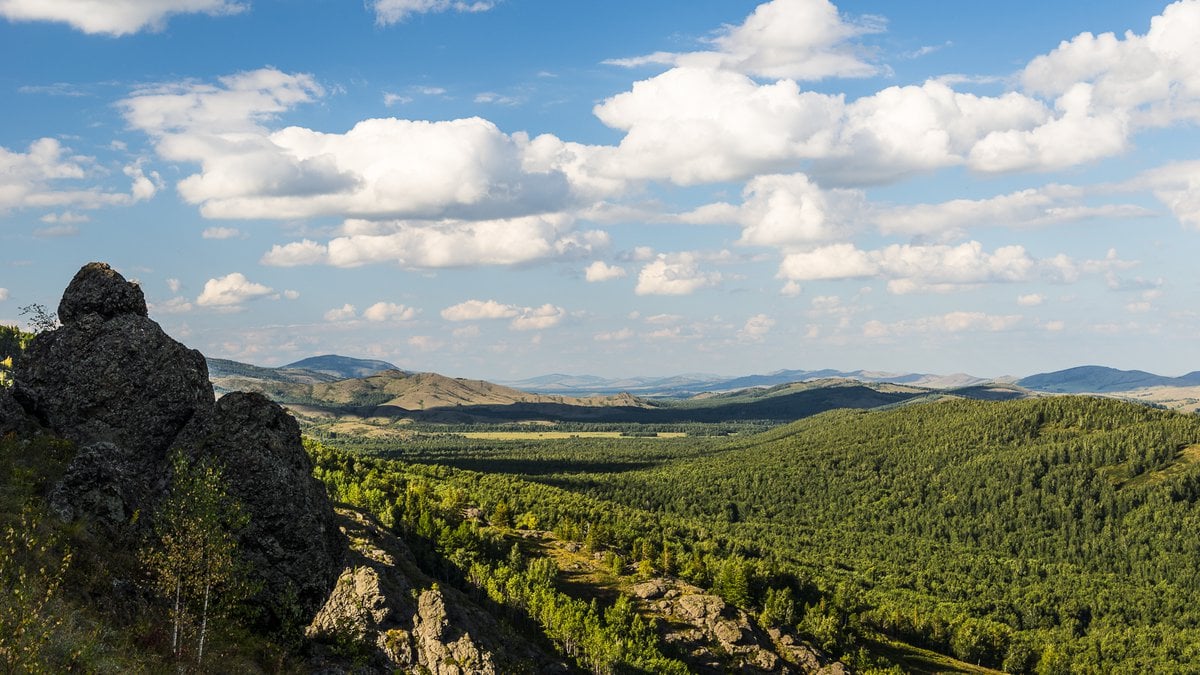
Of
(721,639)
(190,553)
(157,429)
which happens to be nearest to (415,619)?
(157,429)

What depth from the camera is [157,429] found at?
50938 mm

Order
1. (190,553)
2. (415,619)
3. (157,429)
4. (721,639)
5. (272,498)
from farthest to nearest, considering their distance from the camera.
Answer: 1. (721,639)
2. (415,619)
3. (157,429)
4. (272,498)
5. (190,553)

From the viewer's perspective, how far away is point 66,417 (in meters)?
50.6

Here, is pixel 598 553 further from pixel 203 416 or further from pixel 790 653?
pixel 203 416

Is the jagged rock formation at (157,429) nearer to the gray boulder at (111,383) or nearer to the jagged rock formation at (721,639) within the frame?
the gray boulder at (111,383)

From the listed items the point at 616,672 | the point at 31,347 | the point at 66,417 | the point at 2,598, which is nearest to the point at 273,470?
the point at 66,417

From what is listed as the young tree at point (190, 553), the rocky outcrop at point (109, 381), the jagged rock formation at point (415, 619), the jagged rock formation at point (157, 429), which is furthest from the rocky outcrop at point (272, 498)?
the jagged rock formation at point (415, 619)

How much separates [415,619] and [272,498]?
5951 centimetres

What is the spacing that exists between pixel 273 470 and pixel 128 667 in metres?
17.1

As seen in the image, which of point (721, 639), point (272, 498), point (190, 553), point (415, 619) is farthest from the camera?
point (721, 639)

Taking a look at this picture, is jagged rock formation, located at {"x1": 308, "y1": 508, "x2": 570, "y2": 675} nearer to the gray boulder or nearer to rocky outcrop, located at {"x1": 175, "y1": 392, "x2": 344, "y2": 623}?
rocky outcrop, located at {"x1": 175, "y1": 392, "x2": 344, "y2": 623}

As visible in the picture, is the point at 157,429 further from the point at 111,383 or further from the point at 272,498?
the point at 272,498

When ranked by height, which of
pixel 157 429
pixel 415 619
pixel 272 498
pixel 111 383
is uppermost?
pixel 111 383

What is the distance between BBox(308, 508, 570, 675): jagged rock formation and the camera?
307 ft
